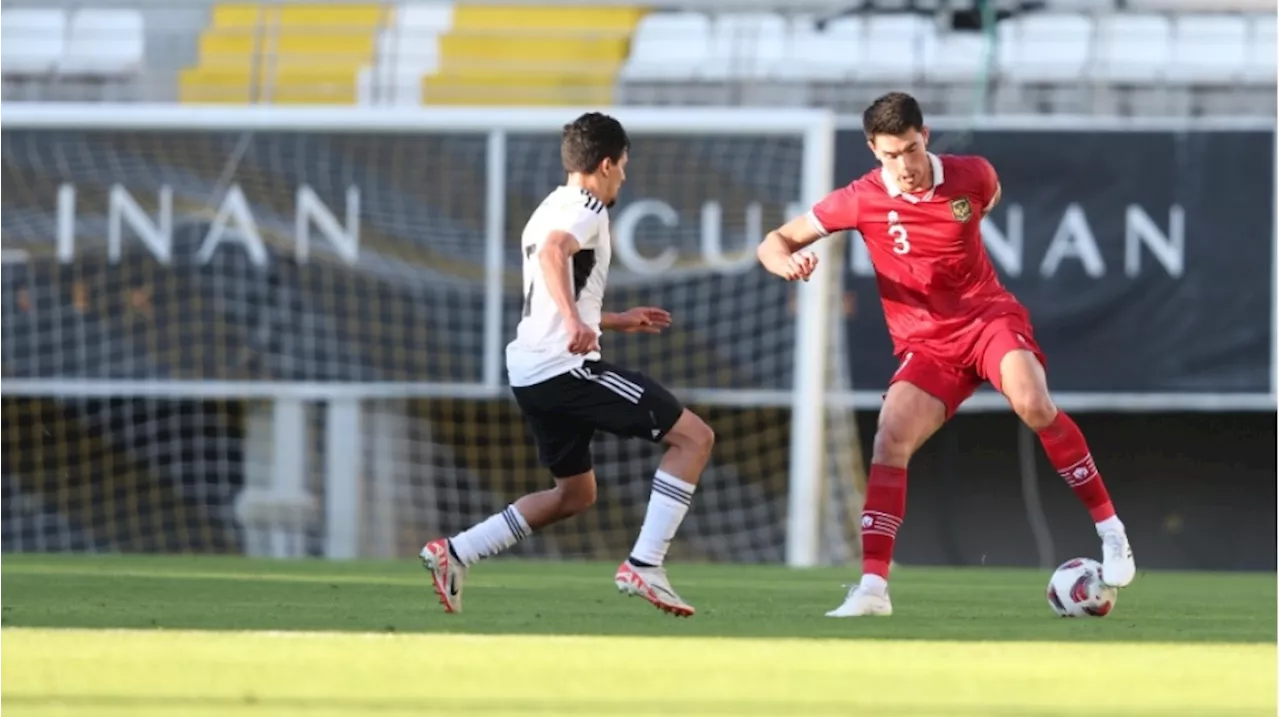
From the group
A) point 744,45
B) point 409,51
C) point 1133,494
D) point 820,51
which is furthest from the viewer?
point 409,51

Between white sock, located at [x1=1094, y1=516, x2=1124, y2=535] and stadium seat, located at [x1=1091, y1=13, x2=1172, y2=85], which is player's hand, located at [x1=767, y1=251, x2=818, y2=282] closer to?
white sock, located at [x1=1094, y1=516, x2=1124, y2=535]

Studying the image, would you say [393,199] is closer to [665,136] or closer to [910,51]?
[665,136]

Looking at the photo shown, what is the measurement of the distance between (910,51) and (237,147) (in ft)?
15.3

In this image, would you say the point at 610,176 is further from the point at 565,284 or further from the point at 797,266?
the point at 797,266

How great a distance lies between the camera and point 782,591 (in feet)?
26.8

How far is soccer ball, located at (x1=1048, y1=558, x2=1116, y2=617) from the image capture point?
6562 mm

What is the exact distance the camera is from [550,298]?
6633 mm

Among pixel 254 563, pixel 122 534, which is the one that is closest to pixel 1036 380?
pixel 254 563

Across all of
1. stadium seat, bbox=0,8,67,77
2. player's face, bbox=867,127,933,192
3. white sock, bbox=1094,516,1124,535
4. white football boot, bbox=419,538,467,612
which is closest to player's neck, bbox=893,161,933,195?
player's face, bbox=867,127,933,192

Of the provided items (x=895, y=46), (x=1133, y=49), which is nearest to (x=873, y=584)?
(x=895, y=46)

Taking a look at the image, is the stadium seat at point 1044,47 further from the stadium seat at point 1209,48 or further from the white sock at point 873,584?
the white sock at point 873,584

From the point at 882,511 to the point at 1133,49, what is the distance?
8838 mm

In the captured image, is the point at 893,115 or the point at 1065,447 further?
the point at 1065,447

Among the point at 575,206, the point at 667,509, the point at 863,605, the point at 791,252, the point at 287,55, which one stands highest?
the point at 287,55
